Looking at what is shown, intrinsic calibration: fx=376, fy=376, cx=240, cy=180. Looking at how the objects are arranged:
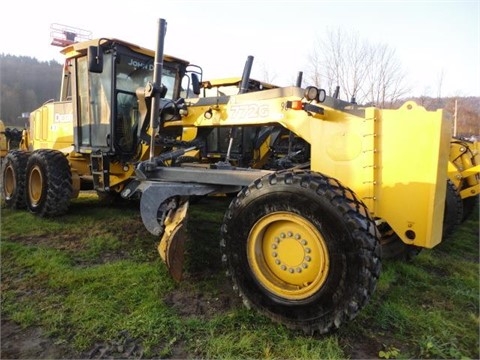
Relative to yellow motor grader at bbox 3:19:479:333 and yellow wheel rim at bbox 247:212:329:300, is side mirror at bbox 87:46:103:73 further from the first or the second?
yellow wheel rim at bbox 247:212:329:300

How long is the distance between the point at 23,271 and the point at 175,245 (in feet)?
5.34

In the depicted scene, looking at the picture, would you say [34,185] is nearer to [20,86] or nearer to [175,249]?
[175,249]

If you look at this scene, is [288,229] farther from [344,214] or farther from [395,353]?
[395,353]

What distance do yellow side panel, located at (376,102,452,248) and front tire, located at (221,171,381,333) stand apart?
1.41ft

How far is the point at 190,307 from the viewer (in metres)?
2.98

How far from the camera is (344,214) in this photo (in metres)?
2.40

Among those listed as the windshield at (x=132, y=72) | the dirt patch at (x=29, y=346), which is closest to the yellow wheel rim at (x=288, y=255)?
the dirt patch at (x=29, y=346)

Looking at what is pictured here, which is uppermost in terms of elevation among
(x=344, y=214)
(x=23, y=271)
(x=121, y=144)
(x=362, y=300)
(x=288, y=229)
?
(x=121, y=144)

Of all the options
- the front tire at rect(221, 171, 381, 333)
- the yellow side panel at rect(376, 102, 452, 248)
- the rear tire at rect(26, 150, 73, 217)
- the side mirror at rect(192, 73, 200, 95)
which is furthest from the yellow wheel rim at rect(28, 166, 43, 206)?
the yellow side panel at rect(376, 102, 452, 248)

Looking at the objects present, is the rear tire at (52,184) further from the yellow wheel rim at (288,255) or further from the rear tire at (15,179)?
the yellow wheel rim at (288,255)

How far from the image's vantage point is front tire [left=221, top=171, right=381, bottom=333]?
237 cm

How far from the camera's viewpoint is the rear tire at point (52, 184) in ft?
17.8

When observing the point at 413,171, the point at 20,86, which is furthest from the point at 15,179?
the point at 20,86

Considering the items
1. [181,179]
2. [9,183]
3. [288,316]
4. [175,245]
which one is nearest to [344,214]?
[288,316]
